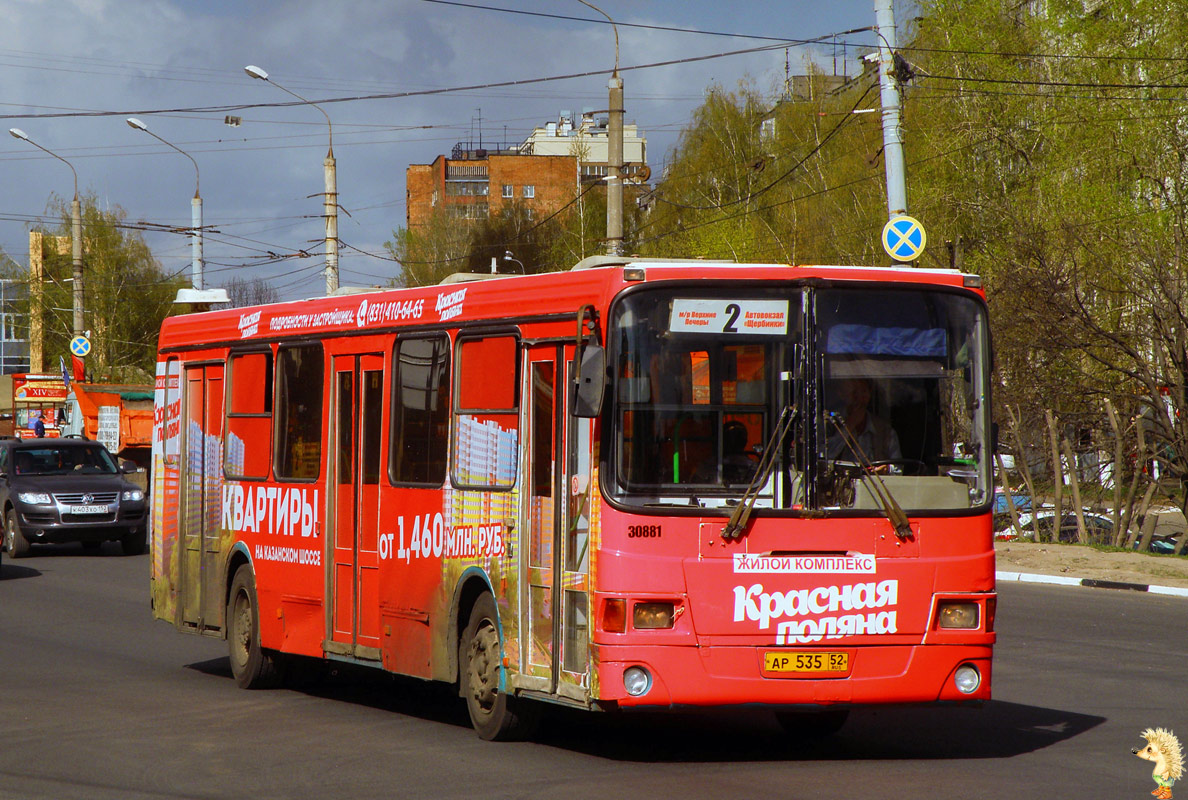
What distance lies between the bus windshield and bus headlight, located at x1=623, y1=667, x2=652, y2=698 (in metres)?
0.84

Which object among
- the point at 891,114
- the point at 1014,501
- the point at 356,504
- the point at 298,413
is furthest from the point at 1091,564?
the point at 356,504

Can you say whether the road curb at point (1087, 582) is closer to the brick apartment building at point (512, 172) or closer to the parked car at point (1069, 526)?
the parked car at point (1069, 526)

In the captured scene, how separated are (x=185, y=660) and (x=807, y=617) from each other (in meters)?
7.23

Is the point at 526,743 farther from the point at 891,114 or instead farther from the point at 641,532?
the point at 891,114

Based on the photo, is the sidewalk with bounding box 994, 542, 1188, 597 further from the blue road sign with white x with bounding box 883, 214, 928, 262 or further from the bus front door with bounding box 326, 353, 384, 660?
the bus front door with bounding box 326, 353, 384, 660

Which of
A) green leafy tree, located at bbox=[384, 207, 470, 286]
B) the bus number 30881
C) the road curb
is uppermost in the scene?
green leafy tree, located at bbox=[384, 207, 470, 286]

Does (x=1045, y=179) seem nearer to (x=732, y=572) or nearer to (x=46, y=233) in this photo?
(x=732, y=572)

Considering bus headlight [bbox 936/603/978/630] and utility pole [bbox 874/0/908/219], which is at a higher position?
utility pole [bbox 874/0/908/219]

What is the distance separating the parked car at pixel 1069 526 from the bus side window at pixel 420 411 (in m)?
16.7

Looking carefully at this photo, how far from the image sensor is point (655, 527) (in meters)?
8.10

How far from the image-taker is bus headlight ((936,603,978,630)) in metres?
8.41

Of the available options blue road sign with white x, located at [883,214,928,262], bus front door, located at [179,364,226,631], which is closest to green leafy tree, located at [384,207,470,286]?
blue road sign with white x, located at [883,214,928,262]

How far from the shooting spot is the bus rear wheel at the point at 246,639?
12070 millimetres
